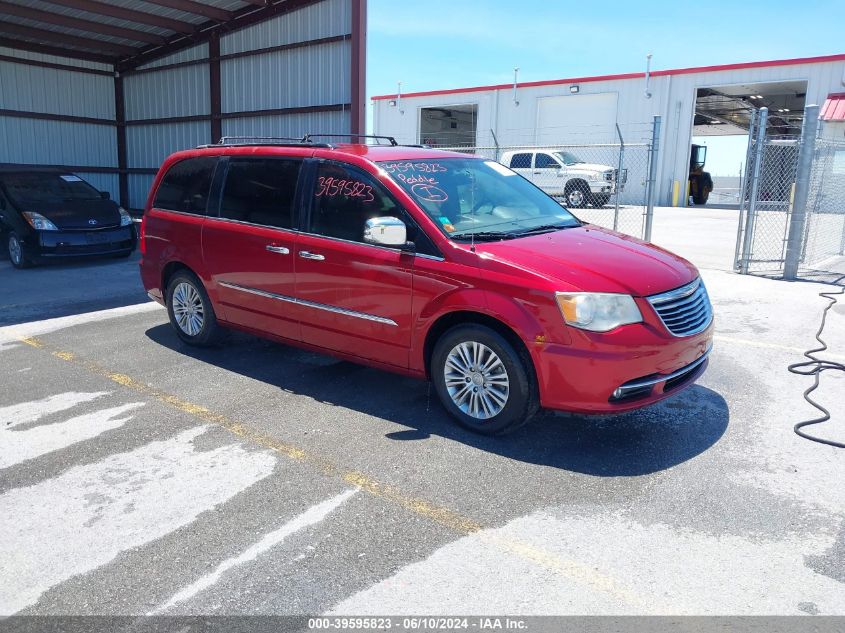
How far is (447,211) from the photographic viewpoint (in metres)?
4.76

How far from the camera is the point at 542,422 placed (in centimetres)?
474

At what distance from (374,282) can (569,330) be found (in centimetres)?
144

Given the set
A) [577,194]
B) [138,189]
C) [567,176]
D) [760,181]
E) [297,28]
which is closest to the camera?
[760,181]

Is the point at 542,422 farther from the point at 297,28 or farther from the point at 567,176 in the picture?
the point at 567,176

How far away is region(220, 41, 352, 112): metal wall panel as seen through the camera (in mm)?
13344

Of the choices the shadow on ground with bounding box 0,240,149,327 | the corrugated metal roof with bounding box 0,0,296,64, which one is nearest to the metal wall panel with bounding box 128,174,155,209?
the corrugated metal roof with bounding box 0,0,296,64

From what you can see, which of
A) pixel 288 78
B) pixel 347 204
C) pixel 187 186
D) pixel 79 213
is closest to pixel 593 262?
pixel 347 204

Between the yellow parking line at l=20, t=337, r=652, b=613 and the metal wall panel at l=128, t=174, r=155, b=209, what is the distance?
48.4ft

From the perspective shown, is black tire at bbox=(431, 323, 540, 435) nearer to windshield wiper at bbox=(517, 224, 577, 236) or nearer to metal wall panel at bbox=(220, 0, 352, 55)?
windshield wiper at bbox=(517, 224, 577, 236)

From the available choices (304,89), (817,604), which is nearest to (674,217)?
(304,89)

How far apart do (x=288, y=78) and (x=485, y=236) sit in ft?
36.8

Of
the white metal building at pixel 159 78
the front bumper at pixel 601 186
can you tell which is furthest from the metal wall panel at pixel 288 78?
the front bumper at pixel 601 186

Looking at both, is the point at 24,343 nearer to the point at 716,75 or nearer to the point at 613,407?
the point at 613,407

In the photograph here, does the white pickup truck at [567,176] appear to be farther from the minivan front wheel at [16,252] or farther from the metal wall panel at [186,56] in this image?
the minivan front wheel at [16,252]
